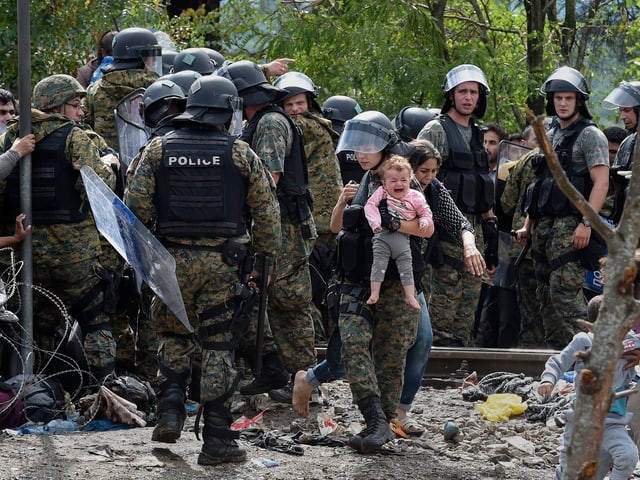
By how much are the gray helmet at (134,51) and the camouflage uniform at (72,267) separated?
5.09 feet

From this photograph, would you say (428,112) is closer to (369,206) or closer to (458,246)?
(458,246)

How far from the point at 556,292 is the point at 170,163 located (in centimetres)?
411

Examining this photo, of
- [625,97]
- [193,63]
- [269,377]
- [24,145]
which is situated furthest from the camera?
[625,97]

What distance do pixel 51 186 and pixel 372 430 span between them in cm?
258

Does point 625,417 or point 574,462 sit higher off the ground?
point 574,462

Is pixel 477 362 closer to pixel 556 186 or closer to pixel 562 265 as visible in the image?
pixel 562 265

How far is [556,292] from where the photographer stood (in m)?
10.0

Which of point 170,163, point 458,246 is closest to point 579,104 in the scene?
point 458,246

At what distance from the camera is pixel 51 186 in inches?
322

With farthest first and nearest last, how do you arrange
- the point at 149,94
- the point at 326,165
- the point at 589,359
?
the point at 326,165, the point at 149,94, the point at 589,359

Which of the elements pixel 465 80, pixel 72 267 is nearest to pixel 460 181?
pixel 465 80

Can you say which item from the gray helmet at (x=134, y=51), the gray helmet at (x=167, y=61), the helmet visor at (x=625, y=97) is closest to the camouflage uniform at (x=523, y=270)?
the helmet visor at (x=625, y=97)

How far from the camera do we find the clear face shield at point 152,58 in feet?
31.9

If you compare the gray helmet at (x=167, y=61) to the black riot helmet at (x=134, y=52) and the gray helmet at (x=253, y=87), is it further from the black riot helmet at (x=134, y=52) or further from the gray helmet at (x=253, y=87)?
the gray helmet at (x=253, y=87)
